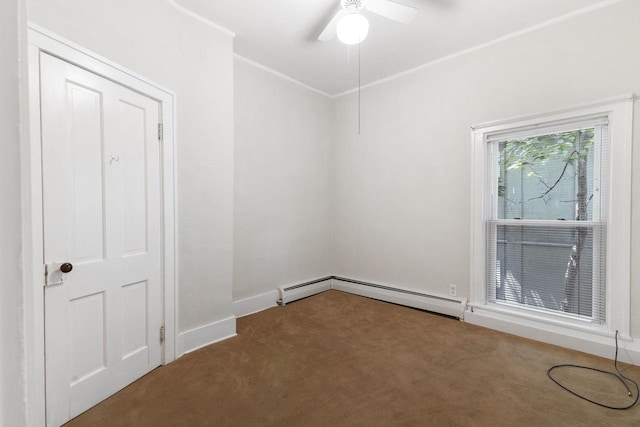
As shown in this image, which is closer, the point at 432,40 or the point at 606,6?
the point at 606,6

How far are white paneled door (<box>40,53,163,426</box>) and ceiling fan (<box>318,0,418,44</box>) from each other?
1485 mm

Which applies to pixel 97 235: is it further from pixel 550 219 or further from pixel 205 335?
pixel 550 219

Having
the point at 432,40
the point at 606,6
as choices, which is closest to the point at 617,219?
the point at 606,6

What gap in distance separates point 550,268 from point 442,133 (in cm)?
173

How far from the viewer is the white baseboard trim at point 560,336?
2326 mm

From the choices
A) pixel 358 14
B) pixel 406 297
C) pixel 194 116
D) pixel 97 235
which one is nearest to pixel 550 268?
pixel 406 297

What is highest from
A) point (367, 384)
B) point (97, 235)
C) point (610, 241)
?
point (97, 235)

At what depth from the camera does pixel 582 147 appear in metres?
2.61

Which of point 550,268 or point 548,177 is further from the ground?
point 548,177

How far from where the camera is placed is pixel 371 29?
279cm

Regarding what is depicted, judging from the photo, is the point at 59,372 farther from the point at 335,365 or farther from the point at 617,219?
the point at 617,219

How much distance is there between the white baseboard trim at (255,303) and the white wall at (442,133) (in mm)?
1181

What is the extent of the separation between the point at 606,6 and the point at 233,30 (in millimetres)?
3183

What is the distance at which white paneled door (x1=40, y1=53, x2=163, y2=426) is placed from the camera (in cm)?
163
